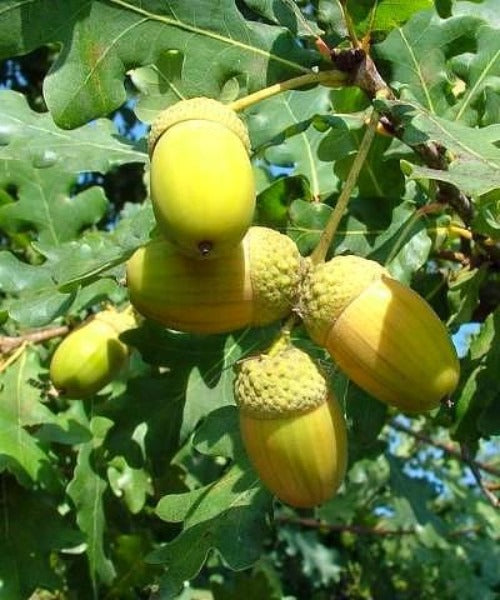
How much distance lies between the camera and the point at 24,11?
135 cm

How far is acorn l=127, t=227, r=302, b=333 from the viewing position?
1208 mm

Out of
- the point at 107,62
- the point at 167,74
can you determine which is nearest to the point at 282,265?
the point at 107,62

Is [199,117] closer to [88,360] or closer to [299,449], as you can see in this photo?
[299,449]

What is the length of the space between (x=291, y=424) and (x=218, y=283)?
18cm

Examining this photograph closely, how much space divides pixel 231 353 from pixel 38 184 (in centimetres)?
86

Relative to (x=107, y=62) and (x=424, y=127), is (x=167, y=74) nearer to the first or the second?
(x=107, y=62)

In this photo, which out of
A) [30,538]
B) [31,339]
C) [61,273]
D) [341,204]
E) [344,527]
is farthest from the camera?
[344,527]

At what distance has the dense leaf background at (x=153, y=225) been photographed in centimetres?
140

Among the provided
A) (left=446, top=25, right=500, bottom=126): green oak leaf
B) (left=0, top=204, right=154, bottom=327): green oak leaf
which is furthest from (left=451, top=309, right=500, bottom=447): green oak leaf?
(left=0, top=204, right=154, bottom=327): green oak leaf

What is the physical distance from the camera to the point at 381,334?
120 centimetres

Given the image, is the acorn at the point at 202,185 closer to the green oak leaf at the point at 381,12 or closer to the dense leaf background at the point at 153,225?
the dense leaf background at the point at 153,225

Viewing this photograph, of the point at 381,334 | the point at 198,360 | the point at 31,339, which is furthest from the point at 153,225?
the point at 31,339

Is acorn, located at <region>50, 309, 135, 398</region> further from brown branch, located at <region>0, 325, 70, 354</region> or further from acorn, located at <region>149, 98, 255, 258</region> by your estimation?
acorn, located at <region>149, 98, 255, 258</region>

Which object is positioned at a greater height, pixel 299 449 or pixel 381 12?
pixel 381 12
